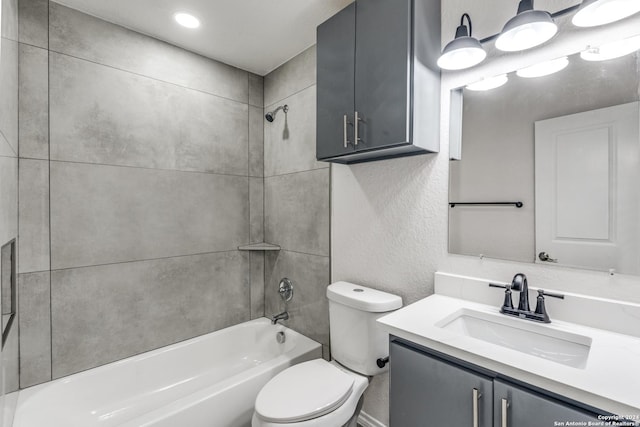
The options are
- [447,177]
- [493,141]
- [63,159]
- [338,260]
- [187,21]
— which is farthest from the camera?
[338,260]

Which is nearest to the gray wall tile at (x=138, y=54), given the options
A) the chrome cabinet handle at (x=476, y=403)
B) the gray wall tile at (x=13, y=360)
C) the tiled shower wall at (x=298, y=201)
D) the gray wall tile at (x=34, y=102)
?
the gray wall tile at (x=34, y=102)

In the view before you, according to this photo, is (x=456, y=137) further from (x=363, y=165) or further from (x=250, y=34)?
(x=250, y=34)

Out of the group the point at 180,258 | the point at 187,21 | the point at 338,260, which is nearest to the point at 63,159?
the point at 180,258

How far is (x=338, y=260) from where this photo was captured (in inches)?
79.0

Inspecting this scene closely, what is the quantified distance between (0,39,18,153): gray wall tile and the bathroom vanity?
166 cm

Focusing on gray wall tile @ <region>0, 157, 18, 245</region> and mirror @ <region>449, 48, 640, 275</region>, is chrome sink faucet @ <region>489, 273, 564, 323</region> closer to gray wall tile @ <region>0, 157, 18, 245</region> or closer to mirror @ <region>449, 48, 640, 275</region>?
mirror @ <region>449, 48, 640, 275</region>

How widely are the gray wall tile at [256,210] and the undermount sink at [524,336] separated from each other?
70.4 inches

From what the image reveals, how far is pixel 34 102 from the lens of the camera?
1.62 meters

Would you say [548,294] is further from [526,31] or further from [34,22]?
[34,22]

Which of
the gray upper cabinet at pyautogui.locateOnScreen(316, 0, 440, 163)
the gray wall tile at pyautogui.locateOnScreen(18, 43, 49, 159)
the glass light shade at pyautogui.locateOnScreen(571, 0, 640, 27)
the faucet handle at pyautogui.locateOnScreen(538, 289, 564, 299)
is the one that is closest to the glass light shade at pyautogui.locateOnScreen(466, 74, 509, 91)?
the gray upper cabinet at pyautogui.locateOnScreen(316, 0, 440, 163)

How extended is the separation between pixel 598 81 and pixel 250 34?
1900 millimetres

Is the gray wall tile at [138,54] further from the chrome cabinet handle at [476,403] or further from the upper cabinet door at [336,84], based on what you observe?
the chrome cabinet handle at [476,403]

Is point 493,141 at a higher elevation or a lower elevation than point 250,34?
lower

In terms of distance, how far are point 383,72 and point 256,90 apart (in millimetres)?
1540
